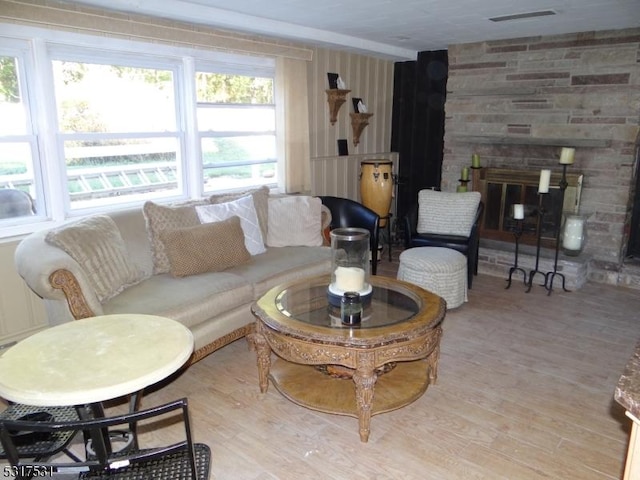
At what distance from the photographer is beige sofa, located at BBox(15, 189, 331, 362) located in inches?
88.6

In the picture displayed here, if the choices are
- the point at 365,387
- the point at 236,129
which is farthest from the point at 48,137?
the point at 365,387

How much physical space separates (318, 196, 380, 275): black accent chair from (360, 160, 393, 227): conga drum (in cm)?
56

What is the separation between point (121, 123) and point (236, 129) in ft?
3.39

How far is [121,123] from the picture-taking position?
136 inches

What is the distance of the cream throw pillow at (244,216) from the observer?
10.8ft

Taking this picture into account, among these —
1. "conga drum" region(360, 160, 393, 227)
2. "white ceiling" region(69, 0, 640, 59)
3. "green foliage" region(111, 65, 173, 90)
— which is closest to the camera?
"white ceiling" region(69, 0, 640, 59)

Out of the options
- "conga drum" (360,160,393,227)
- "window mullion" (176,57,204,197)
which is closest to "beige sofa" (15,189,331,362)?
"window mullion" (176,57,204,197)

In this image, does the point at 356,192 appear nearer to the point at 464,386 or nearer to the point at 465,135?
the point at 465,135

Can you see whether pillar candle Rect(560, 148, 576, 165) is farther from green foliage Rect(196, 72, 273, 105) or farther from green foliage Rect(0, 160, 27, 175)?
green foliage Rect(0, 160, 27, 175)

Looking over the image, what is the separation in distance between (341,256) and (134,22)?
205cm

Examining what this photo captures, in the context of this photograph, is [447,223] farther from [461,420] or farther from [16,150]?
[16,150]

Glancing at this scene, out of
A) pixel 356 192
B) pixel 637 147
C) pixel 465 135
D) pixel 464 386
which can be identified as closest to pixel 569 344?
pixel 464 386

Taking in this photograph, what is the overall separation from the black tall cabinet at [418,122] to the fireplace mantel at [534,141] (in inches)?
15.9

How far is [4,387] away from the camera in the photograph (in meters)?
1.34
